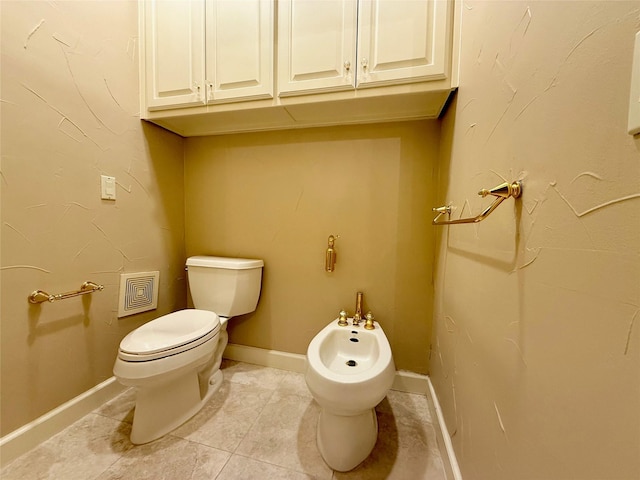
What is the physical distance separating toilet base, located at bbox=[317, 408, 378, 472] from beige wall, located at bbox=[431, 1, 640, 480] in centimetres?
34

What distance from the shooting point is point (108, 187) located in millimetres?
1136

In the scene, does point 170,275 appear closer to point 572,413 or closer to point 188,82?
point 188,82

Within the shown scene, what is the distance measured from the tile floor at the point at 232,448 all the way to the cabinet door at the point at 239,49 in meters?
1.53

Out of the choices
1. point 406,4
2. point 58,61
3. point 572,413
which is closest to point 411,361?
point 572,413

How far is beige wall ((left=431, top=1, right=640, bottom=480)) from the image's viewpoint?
0.95 feet

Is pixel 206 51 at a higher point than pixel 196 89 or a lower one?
higher

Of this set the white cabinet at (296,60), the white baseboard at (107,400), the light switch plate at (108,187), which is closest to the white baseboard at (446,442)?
the white baseboard at (107,400)

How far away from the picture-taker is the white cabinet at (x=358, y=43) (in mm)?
933

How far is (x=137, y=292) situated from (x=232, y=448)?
3.03 feet

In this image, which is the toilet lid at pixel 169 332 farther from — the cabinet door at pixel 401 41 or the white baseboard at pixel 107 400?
the cabinet door at pixel 401 41

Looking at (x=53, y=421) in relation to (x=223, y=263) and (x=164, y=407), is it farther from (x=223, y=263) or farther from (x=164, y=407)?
(x=223, y=263)

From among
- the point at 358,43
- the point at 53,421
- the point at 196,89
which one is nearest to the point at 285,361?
the point at 53,421

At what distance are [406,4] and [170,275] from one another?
184 centimetres

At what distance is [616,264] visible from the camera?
29cm
